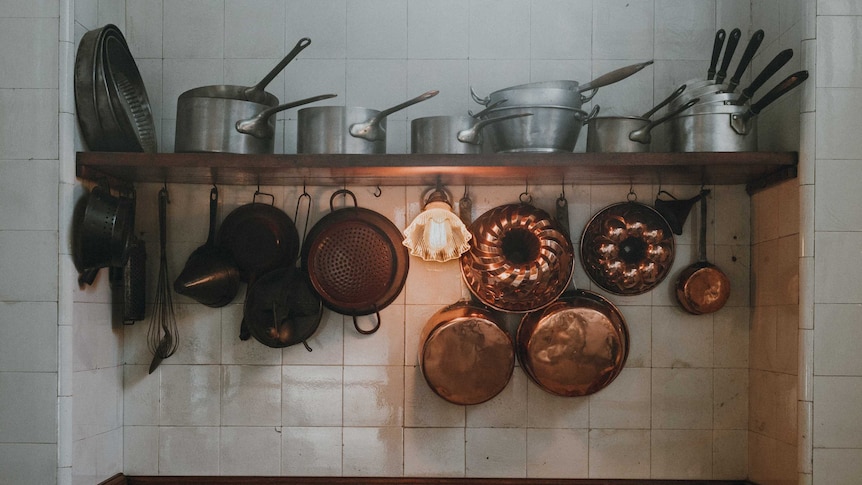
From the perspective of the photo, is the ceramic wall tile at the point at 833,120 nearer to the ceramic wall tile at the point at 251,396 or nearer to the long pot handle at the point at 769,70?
the long pot handle at the point at 769,70

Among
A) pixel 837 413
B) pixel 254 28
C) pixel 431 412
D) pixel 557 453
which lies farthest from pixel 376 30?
pixel 837 413

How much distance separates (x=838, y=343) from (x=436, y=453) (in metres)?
1.21

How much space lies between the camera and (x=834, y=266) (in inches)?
81.0

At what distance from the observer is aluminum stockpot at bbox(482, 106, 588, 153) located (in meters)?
2.13

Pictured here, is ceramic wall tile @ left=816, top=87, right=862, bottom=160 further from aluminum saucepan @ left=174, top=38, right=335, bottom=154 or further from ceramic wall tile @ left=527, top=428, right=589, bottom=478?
aluminum saucepan @ left=174, top=38, right=335, bottom=154

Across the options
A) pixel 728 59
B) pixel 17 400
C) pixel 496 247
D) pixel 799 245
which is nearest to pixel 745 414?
pixel 799 245

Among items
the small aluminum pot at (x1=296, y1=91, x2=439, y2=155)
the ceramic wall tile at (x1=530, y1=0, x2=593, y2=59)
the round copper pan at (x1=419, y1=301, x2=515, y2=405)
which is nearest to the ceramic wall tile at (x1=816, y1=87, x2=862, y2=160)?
the ceramic wall tile at (x1=530, y1=0, x2=593, y2=59)

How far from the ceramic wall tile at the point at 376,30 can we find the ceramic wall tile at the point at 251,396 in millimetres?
1068

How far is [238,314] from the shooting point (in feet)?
8.07

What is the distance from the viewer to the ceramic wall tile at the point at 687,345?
8.02 feet

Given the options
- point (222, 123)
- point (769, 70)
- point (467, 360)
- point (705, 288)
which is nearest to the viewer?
point (769, 70)

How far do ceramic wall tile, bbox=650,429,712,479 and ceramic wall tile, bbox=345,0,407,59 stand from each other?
149cm

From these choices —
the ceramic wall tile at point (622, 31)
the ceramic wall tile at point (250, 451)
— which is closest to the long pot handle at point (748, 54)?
the ceramic wall tile at point (622, 31)

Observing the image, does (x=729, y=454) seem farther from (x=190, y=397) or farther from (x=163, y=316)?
(x=163, y=316)
